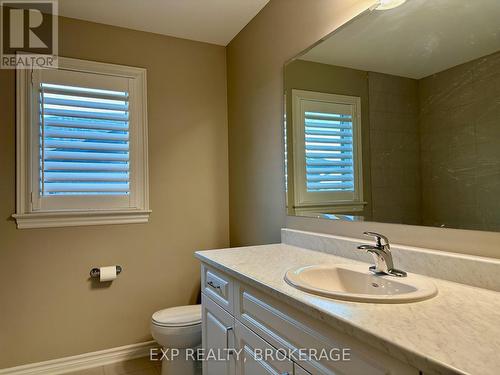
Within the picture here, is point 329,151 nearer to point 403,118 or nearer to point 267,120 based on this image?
point 403,118

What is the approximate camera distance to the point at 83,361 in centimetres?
228

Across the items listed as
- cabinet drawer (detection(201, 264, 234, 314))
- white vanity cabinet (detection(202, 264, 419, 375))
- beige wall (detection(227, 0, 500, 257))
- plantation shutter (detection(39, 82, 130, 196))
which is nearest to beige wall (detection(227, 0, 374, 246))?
beige wall (detection(227, 0, 500, 257))

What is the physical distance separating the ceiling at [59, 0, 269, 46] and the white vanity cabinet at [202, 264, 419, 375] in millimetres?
1758

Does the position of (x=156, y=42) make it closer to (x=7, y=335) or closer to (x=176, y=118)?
(x=176, y=118)

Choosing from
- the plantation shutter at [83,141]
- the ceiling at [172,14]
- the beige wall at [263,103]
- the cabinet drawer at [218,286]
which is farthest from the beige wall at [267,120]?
the plantation shutter at [83,141]

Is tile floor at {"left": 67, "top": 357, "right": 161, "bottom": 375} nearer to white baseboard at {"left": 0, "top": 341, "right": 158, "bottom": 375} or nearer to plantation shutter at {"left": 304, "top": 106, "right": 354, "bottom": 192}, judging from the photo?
white baseboard at {"left": 0, "top": 341, "right": 158, "bottom": 375}

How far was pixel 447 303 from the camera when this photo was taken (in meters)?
0.89

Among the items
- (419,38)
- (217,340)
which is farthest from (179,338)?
(419,38)

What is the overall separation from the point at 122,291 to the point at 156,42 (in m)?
1.98

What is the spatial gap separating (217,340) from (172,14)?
7.13 feet

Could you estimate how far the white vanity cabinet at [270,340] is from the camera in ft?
2.59

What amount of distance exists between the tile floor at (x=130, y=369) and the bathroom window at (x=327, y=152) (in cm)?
156

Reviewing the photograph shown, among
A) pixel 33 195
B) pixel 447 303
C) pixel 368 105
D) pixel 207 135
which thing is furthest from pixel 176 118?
pixel 447 303

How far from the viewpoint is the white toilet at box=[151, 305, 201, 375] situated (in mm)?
1957
